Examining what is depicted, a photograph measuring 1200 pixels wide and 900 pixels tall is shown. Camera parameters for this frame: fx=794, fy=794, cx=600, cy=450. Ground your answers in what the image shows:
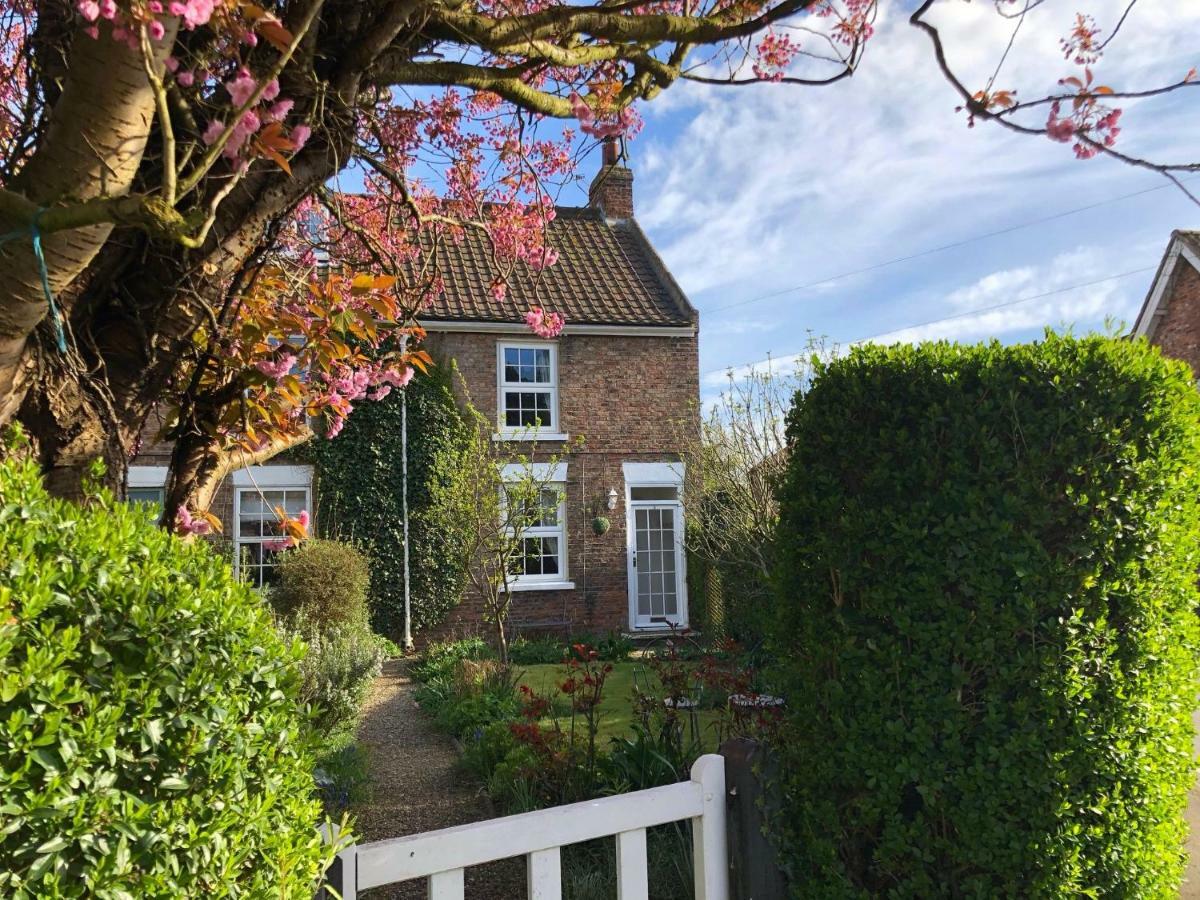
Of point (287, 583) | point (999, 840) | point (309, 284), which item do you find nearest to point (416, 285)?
point (309, 284)

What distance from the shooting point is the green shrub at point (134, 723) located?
1.25 meters

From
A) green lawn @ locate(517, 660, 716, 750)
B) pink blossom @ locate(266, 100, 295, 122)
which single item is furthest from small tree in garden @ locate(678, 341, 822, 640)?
pink blossom @ locate(266, 100, 295, 122)

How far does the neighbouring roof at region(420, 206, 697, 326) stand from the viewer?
570 inches

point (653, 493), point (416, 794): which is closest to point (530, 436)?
point (653, 493)

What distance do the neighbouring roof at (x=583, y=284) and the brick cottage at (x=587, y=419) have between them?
0.04 meters

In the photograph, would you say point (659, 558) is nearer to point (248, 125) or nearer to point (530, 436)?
point (530, 436)

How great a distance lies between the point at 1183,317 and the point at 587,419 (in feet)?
38.4

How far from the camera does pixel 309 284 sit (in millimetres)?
3439

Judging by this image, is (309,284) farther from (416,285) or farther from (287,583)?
(287,583)

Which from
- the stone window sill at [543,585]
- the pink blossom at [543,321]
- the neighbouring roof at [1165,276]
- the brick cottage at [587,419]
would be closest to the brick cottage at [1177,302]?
the neighbouring roof at [1165,276]

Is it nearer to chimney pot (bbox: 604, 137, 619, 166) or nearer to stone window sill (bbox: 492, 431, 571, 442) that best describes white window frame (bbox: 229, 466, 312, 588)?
stone window sill (bbox: 492, 431, 571, 442)

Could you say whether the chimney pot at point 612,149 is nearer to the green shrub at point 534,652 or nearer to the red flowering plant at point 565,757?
the red flowering plant at point 565,757

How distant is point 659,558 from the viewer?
616 inches

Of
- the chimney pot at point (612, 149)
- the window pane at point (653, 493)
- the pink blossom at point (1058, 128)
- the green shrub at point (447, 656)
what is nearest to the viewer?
the pink blossom at point (1058, 128)
